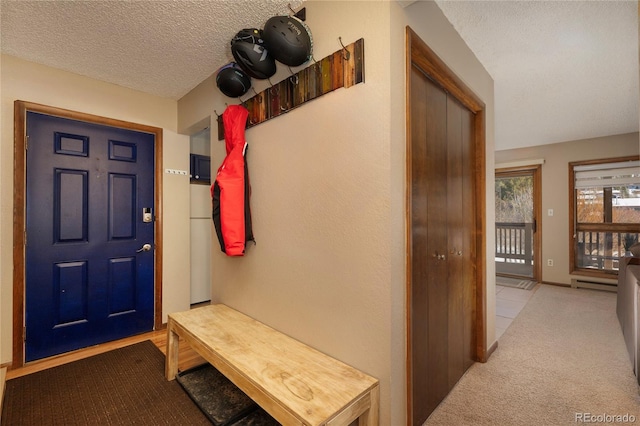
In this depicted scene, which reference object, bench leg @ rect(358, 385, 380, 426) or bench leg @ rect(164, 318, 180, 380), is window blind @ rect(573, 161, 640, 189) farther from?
bench leg @ rect(164, 318, 180, 380)

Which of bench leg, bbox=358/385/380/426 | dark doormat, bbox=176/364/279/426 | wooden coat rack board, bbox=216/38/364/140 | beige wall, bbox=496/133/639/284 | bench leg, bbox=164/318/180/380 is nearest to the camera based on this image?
bench leg, bbox=358/385/380/426

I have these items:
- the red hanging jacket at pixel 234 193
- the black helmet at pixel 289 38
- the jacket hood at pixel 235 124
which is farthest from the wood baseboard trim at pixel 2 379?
the black helmet at pixel 289 38

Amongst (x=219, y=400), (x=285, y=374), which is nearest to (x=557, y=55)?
(x=285, y=374)

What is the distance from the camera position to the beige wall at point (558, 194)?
4371 millimetres

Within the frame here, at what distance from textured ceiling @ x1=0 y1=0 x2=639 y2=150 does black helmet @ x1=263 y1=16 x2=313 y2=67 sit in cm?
31

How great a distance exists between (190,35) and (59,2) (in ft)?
2.30

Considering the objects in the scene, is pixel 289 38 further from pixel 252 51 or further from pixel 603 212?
pixel 603 212

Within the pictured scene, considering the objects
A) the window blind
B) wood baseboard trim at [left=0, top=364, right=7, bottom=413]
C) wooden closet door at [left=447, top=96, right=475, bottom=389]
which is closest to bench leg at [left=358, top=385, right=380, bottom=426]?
wooden closet door at [left=447, top=96, right=475, bottom=389]

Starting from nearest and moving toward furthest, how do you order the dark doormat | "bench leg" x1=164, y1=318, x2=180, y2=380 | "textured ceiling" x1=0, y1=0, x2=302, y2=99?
the dark doormat, "textured ceiling" x1=0, y1=0, x2=302, y2=99, "bench leg" x1=164, y1=318, x2=180, y2=380

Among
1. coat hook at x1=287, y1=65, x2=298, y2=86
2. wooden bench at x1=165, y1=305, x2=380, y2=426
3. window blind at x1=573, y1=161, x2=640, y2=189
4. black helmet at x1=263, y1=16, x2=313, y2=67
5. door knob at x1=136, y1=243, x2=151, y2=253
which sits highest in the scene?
black helmet at x1=263, y1=16, x2=313, y2=67

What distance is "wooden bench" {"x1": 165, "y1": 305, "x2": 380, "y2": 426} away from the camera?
3.39 feet

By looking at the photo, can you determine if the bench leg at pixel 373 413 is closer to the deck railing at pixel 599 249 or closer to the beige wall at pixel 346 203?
the beige wall at pixel 346 203

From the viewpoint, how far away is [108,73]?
7.82ft

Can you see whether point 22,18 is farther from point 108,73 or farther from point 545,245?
point 545,245
